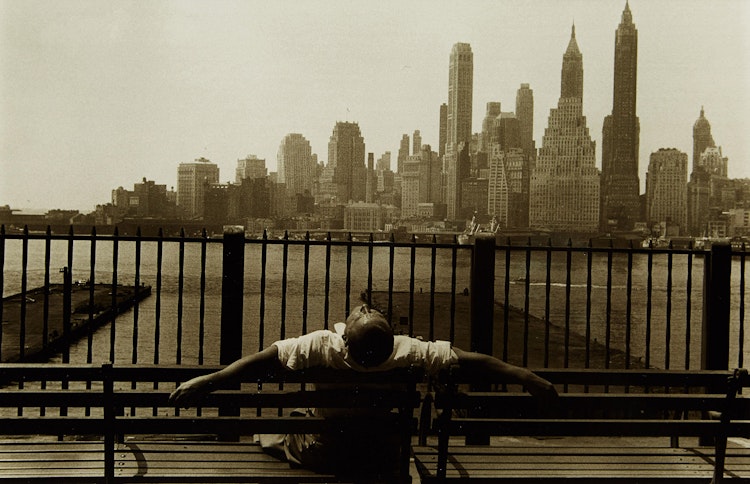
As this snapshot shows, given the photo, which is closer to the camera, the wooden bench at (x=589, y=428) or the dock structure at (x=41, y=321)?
the wooden bench at (x=589, y=428)

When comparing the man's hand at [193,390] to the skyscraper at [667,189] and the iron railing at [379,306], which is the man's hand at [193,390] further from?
the skyscraper at [667,189]

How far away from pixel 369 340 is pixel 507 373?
63 centimetres

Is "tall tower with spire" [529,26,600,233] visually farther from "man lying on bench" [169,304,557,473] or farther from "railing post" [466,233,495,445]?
"man lying on bench" [169,304,557,473]

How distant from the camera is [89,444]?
3752 mm

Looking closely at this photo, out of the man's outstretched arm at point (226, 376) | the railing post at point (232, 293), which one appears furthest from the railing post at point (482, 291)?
the man's outstretched arm at point (226, 376)

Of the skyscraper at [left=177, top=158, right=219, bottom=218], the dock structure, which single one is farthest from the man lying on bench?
the skyscraper at [left=177, top=158, right=219, bottom=218]

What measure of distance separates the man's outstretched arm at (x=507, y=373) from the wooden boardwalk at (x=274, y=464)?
0.40m

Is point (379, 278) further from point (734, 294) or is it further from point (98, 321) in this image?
point (98, 321)

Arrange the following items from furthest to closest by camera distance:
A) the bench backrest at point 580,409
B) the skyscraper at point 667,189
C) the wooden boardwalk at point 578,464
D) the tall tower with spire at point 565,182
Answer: the skyscraper at point 667,189
the tall tower with spire at point 565,182
the wooden boardwalk at point 578,464
the bench backrest at point 580,409

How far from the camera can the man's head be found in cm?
312

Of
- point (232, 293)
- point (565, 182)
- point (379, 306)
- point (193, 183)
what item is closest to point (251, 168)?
point (193, 183)

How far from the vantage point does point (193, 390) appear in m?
3.16

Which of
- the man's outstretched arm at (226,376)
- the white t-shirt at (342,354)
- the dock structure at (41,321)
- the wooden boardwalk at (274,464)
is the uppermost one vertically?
the white t-shirt at (342,354)

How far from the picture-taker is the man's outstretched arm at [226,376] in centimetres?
313
